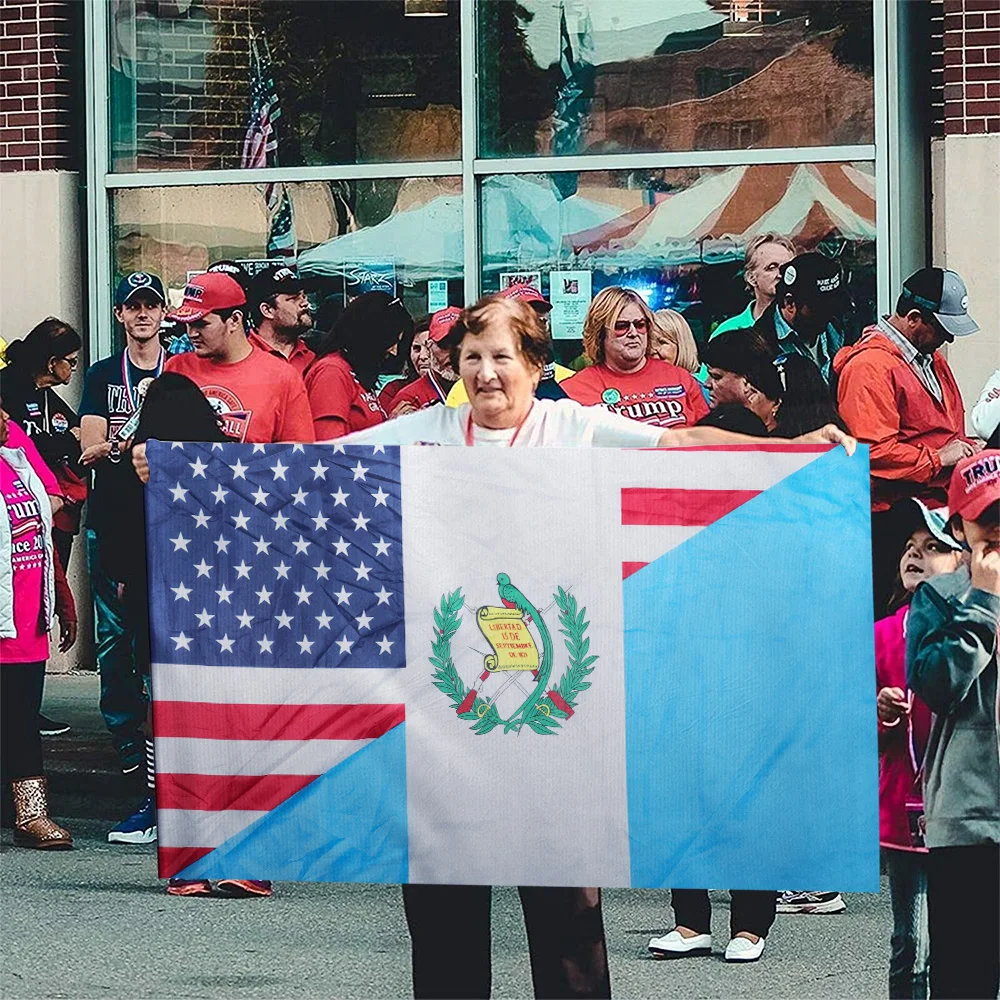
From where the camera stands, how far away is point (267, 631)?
5199mm

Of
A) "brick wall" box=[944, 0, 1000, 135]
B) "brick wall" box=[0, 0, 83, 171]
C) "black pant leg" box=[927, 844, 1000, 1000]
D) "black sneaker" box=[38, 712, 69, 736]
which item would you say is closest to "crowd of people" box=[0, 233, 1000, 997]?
"black pant leg" box=[927, 844, 1000, 1000]

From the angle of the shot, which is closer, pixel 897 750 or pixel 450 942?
pixel 450 942

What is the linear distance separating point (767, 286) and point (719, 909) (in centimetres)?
338

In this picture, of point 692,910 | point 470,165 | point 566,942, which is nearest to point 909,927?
point 566,942

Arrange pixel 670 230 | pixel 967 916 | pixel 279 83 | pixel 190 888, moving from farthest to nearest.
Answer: pixel 279 83 < pixel 670 230 < pixel 190 888 < pixel 967 916

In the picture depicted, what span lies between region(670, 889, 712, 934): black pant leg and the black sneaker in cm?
445

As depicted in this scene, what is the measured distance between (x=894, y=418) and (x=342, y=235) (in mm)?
4705

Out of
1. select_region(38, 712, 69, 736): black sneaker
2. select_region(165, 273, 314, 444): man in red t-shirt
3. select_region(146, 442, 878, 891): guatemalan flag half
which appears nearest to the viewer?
select_region(146, 442, 878, 891): guatemalan flag half

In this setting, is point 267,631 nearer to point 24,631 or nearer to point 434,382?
point 24,631

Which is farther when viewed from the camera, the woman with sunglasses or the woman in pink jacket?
the woman with sunglasses

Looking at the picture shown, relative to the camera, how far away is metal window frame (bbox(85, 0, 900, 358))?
10789 millimetres

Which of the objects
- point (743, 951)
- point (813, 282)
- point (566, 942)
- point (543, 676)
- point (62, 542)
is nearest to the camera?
point (566, 942)

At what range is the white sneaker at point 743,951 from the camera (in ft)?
20.8

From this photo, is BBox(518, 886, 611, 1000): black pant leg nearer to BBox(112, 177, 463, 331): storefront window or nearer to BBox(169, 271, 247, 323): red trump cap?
BBox(169, 271, 247, 323): red trump cap
